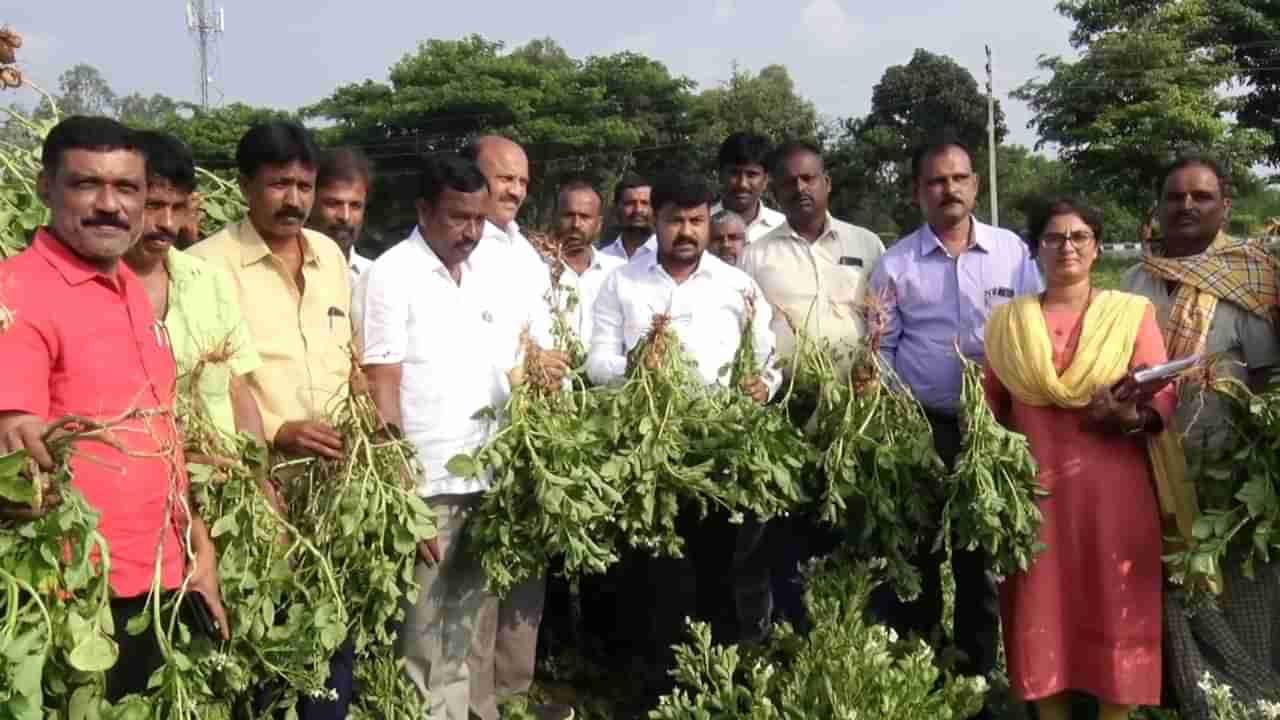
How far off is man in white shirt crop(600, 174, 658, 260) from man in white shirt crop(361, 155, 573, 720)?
248 centimetres

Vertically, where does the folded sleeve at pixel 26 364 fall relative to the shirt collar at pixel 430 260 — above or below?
below

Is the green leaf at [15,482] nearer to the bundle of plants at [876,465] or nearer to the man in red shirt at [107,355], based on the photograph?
the man in red shirt at [107,355]

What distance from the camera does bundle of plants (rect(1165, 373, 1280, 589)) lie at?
3.85 m

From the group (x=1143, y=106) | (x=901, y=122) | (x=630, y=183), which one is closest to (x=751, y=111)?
(x=901, y=122)

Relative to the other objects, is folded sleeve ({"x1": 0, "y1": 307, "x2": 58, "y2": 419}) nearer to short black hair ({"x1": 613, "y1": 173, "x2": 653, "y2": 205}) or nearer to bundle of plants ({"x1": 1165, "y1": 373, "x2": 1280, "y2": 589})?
bundle of plants ({"x1": 1165, "y1": 373, "x2": 1280, "y2": 589})

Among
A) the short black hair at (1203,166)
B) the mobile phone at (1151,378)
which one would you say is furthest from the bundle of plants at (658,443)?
the short black hair at (1203,166)

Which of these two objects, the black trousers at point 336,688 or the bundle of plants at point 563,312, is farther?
the bundle of plants at point 563,312

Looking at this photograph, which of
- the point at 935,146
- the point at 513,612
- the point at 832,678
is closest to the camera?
the point at 832,678

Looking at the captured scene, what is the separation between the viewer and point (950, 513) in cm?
411

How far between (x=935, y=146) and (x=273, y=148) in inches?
102

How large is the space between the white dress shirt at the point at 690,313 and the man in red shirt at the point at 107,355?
74.9 inches

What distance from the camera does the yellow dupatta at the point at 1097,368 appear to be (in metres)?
4.11

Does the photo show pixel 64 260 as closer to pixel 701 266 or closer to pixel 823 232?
pixel 701 266

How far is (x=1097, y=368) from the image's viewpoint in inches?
161
